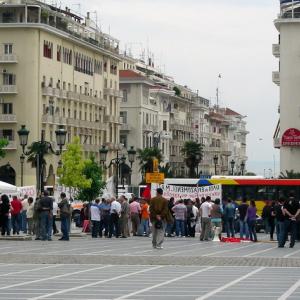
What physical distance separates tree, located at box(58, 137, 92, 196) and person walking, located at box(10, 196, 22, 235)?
51719mm

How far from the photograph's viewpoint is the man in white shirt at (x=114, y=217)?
4866 centimetres

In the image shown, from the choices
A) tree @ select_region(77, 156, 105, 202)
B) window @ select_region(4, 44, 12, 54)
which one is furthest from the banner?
window @ select_region(4, 44, 12, 54)

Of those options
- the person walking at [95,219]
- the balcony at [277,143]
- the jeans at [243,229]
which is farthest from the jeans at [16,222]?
the balcony at [277,143]

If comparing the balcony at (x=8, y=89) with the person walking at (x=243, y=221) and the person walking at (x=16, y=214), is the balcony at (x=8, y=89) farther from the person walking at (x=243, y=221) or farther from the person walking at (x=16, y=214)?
the person walking at (x=243, y=221)

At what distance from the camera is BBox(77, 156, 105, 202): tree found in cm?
9945

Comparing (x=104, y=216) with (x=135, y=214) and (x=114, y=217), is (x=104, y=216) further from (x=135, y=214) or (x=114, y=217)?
(x=135, y=214)

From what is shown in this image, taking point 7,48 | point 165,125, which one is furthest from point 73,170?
point 165,125

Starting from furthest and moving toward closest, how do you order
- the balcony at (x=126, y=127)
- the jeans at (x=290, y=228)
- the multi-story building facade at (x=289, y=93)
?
the balcony at (x=126, y=127) < the multi-story building facade at (x=289, y=93) < the jeans at (x=290, y=228)

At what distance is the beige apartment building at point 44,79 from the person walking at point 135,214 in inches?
2249

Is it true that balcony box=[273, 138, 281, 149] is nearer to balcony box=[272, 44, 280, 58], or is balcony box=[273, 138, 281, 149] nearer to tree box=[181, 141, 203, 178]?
balcony box=[272, 44, 280, 58]

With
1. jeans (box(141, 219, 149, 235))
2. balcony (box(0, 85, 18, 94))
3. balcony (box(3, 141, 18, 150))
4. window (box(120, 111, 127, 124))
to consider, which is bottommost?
jeans (box(141, 219, 149, 235))

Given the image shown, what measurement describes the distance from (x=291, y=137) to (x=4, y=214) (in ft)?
181

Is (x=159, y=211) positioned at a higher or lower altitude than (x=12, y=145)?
lower

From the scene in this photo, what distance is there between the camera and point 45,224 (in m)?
43.8
